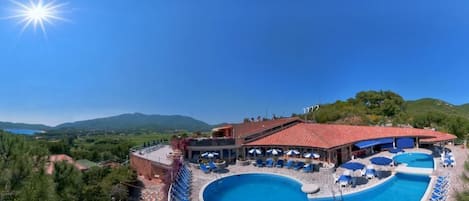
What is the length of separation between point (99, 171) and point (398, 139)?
32.3 metres

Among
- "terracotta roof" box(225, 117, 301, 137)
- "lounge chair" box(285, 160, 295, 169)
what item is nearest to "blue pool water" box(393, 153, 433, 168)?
"lounge chair" box(285, 160, 295, 169)

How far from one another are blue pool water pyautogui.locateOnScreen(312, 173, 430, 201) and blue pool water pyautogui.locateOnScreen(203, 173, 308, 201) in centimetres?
292

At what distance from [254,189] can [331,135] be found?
1265 cm

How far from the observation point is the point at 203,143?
3030 centimetres

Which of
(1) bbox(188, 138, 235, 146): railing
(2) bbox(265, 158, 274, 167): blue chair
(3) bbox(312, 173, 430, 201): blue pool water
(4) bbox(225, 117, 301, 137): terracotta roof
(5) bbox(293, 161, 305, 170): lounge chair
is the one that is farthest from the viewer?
(4) bbox(225, 117, 301, 137): terracotta roof

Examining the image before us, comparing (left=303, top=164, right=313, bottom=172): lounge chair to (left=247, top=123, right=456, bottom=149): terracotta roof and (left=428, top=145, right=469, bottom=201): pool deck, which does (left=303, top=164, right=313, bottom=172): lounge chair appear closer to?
(left=247, top=123, right=456, bottom=149): terracotta roof

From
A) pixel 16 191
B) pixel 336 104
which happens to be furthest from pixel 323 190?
pixel 336 104

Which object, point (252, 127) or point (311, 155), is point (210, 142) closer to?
point (252, 127)

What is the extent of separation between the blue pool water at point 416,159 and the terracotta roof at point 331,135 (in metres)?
3.39

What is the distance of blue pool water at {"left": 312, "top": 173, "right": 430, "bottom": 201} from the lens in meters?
18.8

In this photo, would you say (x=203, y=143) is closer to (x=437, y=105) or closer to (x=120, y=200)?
(x=120, y=200)

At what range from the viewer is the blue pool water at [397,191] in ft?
61.7

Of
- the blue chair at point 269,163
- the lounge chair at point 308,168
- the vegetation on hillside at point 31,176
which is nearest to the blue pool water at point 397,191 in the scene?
the lounge chair at point 308,168

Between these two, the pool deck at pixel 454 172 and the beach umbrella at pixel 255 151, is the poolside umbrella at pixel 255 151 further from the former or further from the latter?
the pool deck at pixel 454 172
